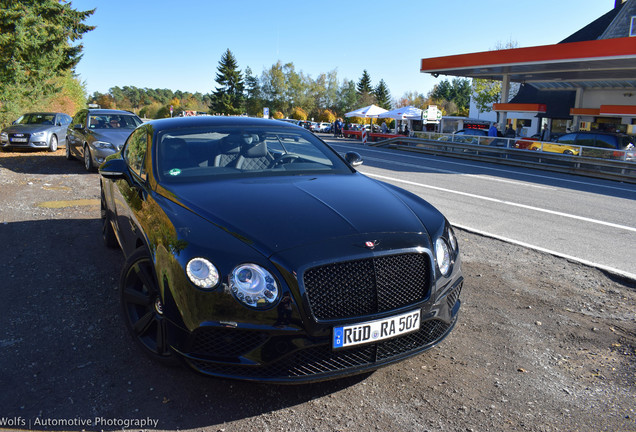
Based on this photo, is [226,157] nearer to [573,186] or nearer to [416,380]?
[416,380]

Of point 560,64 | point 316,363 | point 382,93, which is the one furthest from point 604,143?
point 382,93

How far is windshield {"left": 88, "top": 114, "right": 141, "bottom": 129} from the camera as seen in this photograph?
12.8 metres

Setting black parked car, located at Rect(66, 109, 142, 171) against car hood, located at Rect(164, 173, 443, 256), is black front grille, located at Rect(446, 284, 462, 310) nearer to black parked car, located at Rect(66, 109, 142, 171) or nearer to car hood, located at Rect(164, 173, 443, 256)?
car hood, located at Rect(164, 173, 443, 256)

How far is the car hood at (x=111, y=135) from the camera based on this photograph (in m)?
11.9

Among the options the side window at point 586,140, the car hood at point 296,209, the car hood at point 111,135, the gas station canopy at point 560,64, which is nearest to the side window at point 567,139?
the side window at point 586,140

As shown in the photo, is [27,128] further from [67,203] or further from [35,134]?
[67,203]

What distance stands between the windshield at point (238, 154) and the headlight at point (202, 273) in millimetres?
1192

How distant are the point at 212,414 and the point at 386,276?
4.11 feet

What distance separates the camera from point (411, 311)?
2.85 m

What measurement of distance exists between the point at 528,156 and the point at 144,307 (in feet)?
62.0

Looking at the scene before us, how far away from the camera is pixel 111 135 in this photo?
12.1 m

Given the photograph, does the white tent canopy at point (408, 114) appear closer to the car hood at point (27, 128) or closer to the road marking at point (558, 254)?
the car hood at point (27, 128)

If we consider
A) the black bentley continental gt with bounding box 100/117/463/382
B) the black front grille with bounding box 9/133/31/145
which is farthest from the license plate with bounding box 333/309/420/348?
the black front grille with bounding box 9/133/31/145

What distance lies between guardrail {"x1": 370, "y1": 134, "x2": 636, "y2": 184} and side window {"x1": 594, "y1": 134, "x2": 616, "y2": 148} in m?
1.23
